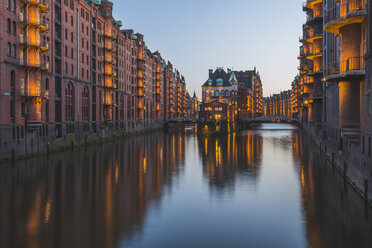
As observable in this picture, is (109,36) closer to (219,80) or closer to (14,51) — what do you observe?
(14,51)

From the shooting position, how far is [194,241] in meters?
17.0

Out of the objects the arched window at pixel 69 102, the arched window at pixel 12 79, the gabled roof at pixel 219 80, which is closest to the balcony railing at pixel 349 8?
the arched window at pixel 12 79

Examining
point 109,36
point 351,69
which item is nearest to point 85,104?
point 109,36

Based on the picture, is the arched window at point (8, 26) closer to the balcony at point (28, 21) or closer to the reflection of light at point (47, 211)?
the balcony at point (28, 21)

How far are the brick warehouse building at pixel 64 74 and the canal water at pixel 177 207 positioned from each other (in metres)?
7.38

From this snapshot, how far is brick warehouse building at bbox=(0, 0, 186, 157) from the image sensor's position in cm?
4178

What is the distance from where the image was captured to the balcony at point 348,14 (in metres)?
23.6

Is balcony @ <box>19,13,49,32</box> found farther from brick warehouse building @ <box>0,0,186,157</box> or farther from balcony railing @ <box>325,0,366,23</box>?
balcony railing @ <box>325,0,366,23</box>

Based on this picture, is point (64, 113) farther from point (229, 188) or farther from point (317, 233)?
point (317, 233)

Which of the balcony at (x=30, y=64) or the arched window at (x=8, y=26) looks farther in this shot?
the balcony at (x=30, y=64)

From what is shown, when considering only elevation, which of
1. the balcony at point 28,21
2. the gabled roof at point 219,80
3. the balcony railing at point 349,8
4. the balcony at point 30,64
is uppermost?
the gabled roof at point 219,80

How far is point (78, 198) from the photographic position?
81.4 feet

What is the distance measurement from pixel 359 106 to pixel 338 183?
693 centimetres

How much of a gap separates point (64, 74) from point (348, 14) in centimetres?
4584
